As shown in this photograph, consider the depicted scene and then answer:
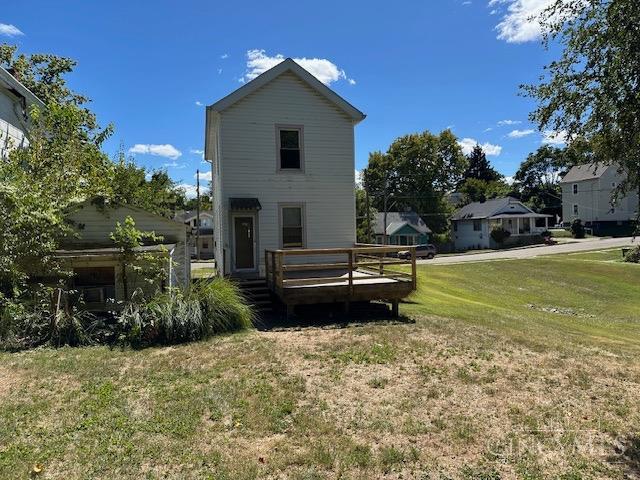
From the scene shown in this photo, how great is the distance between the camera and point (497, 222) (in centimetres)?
5478

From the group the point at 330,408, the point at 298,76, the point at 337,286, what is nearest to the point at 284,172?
the point at 298,76

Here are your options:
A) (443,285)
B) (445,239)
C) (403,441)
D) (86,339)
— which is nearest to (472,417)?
(403,441)

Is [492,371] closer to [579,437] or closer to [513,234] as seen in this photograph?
[579,437]

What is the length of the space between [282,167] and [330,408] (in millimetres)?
10338

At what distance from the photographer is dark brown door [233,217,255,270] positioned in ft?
48.7

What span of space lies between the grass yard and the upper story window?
23.0ft

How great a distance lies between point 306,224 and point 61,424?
1054 cm

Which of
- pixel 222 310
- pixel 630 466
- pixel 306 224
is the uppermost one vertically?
pixel 306 224

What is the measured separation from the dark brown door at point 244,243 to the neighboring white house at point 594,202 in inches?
Answer: 2107

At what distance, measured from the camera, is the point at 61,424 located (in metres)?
5.23

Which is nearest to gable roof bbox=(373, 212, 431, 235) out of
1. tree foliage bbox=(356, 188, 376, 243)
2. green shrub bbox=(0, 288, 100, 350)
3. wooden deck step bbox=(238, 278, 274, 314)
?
tree foliage bbox=(356, 188, 376, 243)

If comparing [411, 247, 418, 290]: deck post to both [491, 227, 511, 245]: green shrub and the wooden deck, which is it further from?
[491, 227, 511, 245]: green shrub

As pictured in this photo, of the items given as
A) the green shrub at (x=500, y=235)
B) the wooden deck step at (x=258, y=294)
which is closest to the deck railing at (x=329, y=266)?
the wooden deck step at (x=258, y=294)

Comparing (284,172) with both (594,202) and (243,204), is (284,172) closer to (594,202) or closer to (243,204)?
(243,204)
